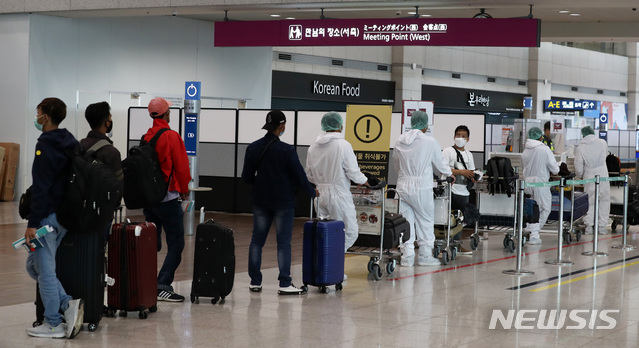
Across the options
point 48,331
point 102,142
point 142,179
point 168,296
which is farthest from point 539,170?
point 48,331

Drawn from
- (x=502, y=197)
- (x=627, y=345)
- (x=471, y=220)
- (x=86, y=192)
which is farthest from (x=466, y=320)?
(x=502, y=197)

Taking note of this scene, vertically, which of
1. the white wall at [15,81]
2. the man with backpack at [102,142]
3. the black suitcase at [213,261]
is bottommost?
the black suitcase at [213,261]

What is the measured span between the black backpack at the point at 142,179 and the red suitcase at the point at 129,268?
0.36 meters

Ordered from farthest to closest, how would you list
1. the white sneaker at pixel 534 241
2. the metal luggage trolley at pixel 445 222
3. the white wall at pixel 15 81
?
1. the white wall at pixel 15 81
2. the white sneaker at pixel 534 241
3. the metal luggage trolley at pixel 445 222

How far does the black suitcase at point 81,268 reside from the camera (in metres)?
6.32

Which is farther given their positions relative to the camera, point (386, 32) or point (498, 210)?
point (386, 32)

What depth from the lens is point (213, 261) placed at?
301 inches

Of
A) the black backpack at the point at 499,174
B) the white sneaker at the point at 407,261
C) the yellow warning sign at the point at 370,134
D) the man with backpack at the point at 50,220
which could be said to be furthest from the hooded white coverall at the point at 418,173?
the man with backpack at the point at 50,220

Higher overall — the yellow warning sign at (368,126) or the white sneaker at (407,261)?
the yellow warning sign at (368,126)

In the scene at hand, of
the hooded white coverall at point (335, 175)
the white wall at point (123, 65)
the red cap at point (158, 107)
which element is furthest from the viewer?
the white wall at point (123, 65)

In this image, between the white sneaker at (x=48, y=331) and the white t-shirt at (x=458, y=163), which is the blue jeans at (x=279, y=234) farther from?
the white t-shirt at (x=458, y=163)

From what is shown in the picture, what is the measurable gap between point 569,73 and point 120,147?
79.1ft

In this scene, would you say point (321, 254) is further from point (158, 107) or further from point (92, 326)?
point (92, 326)

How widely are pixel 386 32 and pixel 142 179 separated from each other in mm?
7916
